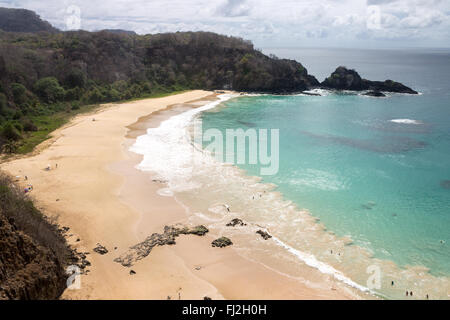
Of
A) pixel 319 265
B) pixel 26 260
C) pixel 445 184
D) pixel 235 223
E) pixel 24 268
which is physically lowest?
pixel 319 265

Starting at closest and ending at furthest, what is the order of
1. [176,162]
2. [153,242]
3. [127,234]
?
[153,242]
[127,234]
[176,162]

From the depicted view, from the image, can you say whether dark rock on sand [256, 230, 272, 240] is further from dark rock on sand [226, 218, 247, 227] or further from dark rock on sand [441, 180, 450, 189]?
dark rock on sand [441, 180, 450, 189]

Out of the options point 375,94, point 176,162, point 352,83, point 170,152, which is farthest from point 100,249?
point 352,83

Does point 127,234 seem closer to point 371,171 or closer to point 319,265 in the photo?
point 319,265

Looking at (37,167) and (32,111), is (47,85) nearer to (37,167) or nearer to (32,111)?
(32,111)

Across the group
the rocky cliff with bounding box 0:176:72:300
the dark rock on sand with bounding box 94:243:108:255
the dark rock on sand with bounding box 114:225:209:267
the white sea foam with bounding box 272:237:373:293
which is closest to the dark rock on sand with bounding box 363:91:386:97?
the white sea foam with bounding box 272:237:373:293

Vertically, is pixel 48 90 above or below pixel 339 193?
above

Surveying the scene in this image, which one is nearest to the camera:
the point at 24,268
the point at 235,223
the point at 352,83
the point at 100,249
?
the point at 24,268

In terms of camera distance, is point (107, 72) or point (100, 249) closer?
point (100, 249)
